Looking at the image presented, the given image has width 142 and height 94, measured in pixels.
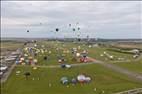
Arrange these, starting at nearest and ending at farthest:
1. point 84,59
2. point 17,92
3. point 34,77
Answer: point 17,92 < point 34,77 < point 84,59

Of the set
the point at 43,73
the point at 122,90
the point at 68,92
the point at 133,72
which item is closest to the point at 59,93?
the point at 68,92

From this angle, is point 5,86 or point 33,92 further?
point 5,86

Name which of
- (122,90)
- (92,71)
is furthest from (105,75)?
(122,90)

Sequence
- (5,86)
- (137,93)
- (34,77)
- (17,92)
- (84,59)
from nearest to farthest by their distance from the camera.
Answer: (137,93)
(17,92)
(5,86)
(34,77)
(84,59)

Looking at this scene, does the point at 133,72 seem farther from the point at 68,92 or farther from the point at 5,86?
the point at 5,86

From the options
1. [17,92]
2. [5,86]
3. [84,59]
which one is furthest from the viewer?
[84,59]

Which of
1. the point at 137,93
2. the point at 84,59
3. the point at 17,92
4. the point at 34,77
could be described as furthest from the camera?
the point at 84,59

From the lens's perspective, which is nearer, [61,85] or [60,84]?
[61,85]

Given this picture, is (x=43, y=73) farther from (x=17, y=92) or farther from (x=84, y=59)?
(x=84, y=59)

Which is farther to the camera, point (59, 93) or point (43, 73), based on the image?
point (43, 73)
